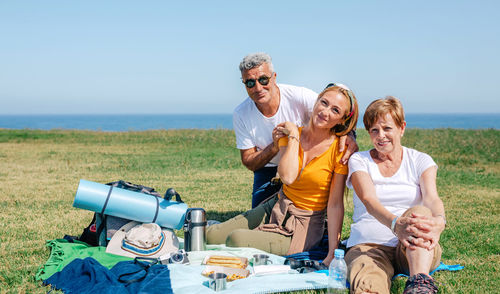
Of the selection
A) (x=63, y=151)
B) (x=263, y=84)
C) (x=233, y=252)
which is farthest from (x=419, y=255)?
(x=63, y=151)

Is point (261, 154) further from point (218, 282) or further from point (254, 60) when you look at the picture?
point (218, 282)

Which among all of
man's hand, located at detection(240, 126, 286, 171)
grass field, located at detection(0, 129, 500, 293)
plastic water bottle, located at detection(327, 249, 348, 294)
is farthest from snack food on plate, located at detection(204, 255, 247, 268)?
grass field, located at detection(0, 129, 500, 293)

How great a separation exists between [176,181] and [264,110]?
5453 mm

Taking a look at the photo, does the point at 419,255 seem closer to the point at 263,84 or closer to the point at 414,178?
the point at 414,178

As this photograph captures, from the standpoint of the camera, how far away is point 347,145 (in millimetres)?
4730

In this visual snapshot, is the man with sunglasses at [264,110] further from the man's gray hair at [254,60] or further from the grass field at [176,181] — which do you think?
the grass field at [176,181]

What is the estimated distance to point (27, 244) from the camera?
5410mm

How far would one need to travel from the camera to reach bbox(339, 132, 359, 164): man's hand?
4.57m

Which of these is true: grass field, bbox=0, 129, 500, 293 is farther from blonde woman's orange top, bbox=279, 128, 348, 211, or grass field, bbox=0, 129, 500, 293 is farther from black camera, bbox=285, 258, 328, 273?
blonde woman's orange top, bbox=279, 128, 348, 211

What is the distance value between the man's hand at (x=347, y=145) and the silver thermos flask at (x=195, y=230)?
1717 mm

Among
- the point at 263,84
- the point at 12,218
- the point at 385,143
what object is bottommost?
the point at 12,218

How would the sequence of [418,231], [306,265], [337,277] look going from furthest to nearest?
[306,265] → [337,277] → [418,231]

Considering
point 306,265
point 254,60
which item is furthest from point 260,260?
point 254,60

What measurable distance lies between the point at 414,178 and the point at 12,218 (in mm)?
5821
